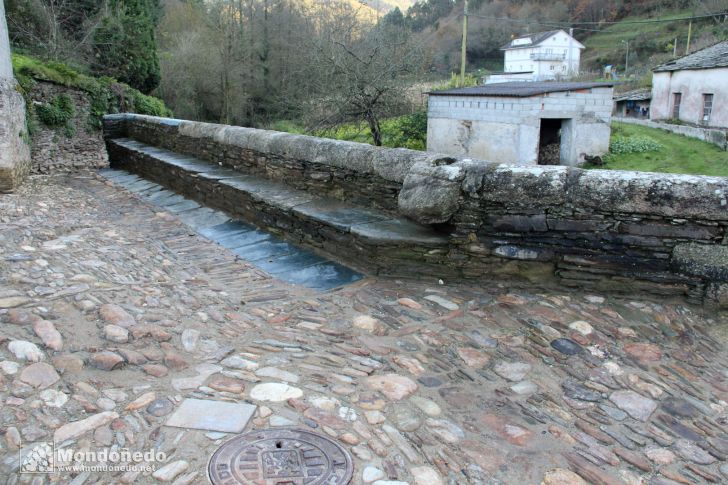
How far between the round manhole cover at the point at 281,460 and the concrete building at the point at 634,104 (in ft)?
114

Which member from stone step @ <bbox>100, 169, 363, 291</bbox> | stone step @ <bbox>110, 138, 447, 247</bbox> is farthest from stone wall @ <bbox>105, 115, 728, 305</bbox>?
stone step @ <bbox>100, 169, 363, 291</bbox>

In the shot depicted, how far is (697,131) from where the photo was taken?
23.6 m

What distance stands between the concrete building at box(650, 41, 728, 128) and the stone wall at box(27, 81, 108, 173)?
81.4ft

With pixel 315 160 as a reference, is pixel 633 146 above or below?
below

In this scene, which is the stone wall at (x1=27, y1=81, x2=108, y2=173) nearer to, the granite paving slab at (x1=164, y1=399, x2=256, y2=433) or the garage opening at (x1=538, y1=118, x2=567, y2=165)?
the granite paving slab at (x1=164, y1=399, x2=256, y2=433)

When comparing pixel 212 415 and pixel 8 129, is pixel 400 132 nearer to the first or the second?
pixel 8 129

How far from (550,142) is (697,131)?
24.9 feet

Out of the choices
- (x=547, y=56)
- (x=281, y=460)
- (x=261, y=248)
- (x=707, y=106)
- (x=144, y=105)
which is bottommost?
(x=281, y=460)

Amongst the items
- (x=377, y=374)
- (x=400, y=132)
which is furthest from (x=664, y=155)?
(x=377, y=374)

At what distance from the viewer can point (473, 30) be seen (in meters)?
61.1

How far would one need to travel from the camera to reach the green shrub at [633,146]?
839 inches

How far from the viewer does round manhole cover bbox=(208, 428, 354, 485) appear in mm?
2277

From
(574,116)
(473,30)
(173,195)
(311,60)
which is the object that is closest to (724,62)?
(574,116)

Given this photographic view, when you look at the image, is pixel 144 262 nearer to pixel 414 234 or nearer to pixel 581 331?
pixel 414 234
